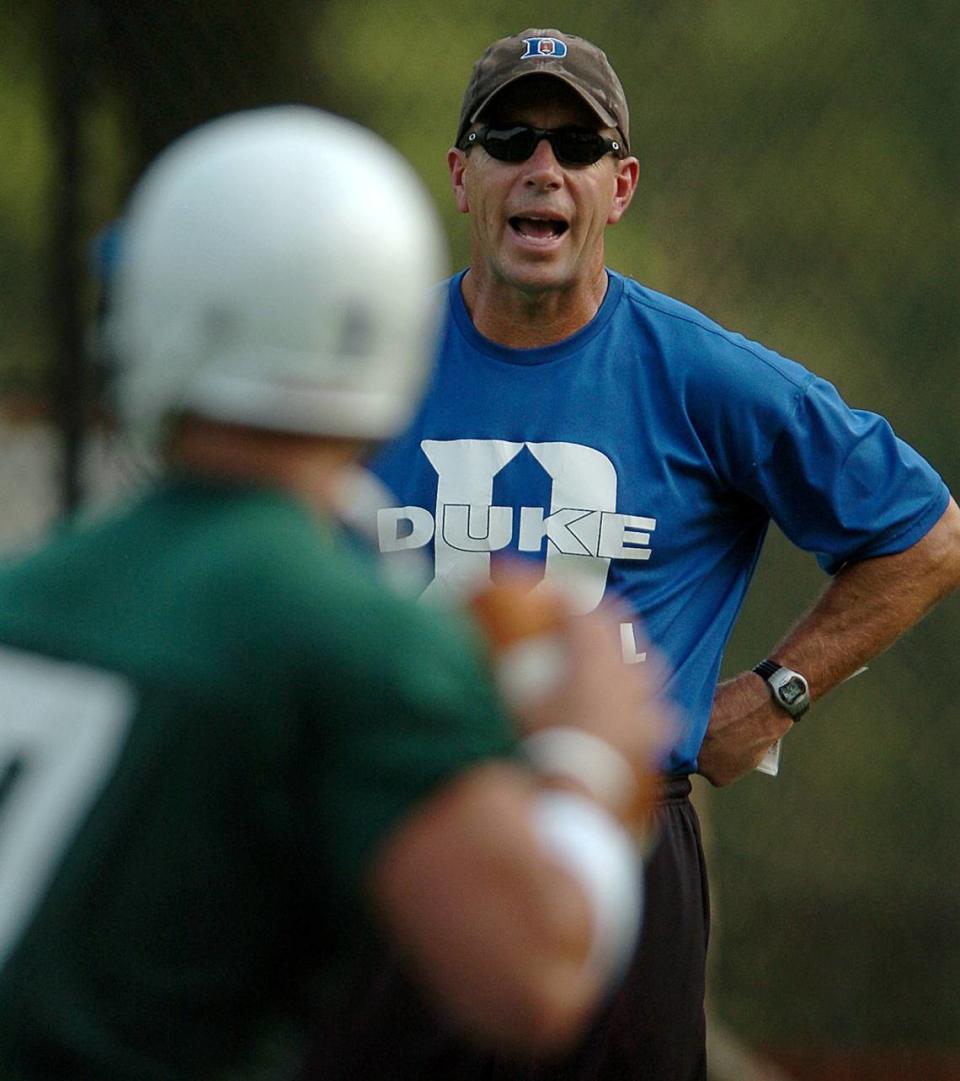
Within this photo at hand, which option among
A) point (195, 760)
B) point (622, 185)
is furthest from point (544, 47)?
point (195, 760)

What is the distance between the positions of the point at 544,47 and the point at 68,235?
1.53 meters

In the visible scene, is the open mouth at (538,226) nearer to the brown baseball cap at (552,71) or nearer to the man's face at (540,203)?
the man's face at (540,203)

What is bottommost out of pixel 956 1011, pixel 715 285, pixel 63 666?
pixel 956 1011

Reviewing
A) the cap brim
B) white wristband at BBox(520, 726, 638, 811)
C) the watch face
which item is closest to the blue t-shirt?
the watch face

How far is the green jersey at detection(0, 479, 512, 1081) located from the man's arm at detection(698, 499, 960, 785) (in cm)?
215

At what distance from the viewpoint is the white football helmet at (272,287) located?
1663mm

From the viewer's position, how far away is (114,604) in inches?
64.2

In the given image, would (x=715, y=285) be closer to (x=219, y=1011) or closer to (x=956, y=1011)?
(x=956, y=1011)

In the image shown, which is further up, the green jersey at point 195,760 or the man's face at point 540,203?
the green jersey at point 195,760

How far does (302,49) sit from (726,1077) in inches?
116

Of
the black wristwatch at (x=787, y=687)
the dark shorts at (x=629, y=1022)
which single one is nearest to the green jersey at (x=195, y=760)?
the dark shorts at (x=629, y=1022)

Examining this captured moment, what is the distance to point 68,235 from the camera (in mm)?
4797

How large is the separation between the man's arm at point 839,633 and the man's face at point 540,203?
81 centimetres

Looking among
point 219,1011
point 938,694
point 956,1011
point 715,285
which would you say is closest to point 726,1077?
point 956,1011
